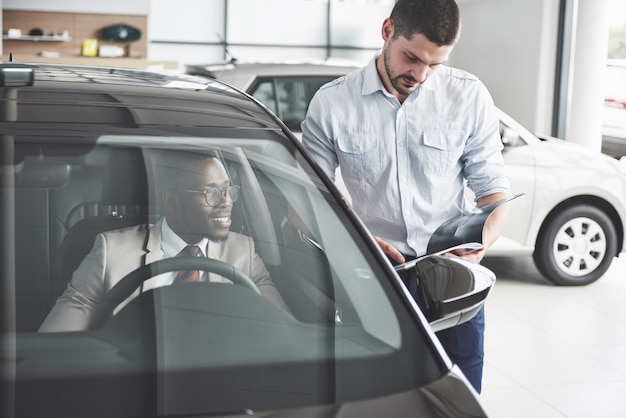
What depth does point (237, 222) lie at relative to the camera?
1.86 meters

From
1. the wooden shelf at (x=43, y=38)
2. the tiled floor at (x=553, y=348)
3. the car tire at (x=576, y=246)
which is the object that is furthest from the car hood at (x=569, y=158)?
the wooden shelf at (x=43, y=38)

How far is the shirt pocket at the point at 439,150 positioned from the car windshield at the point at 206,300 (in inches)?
26.2

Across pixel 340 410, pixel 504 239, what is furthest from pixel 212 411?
pixel 504 239

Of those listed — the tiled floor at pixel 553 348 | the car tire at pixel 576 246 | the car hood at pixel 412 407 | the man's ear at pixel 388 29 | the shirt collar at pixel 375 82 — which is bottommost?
the tiled floor at pixel 553 348

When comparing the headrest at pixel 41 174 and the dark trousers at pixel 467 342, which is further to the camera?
the dark trousers at pixel 467 342

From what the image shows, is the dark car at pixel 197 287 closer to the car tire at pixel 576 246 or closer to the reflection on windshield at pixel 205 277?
the reflection on windshield at pixel 205 277

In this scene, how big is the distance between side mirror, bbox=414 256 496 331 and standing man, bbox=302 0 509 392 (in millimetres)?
619

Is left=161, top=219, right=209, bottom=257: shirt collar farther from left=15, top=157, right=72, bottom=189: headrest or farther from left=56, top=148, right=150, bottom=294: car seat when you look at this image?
left=15, top=157, right=72, bottom=189: headrest

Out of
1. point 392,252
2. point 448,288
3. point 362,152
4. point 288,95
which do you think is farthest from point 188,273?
point 288,95

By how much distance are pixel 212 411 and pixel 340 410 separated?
0.19 meters

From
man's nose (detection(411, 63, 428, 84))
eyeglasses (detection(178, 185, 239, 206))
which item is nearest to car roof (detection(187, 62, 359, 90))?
man's nose (detection(411, 63, 428, 84))

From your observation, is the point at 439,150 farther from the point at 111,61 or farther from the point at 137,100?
the point at 111,61

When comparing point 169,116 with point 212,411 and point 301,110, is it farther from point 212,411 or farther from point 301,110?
point 301,110

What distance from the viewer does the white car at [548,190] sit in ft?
19.2
